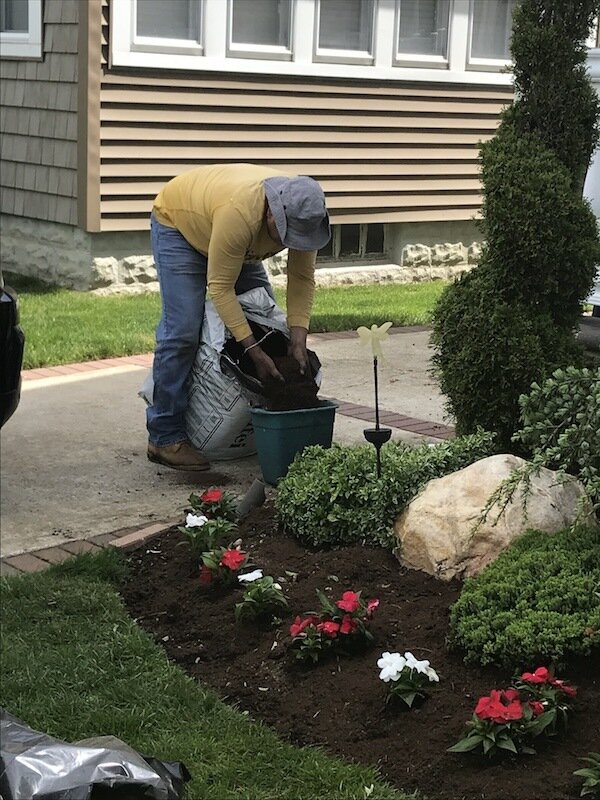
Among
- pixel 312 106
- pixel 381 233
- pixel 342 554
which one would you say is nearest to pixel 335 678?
pixel 342 554

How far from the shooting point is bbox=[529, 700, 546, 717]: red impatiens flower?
2.95 meters

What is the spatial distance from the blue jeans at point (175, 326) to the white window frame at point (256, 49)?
195 inches

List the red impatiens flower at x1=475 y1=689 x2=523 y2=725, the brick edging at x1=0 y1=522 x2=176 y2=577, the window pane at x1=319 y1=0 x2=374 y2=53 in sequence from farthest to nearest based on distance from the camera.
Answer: the window pane at x1=319 y1=0 x2=374 y2=53 < the brick edging at x1=0 y1=522 x2=176 y2=577 < the red impatiens flower at x1=475 y1=689 x2=523 y2=725

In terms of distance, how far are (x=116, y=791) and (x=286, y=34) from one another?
9.39m

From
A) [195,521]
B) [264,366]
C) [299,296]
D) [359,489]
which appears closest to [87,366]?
[299,296]

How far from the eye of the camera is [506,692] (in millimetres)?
3014

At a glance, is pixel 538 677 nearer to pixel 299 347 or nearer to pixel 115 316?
pixel 299 347

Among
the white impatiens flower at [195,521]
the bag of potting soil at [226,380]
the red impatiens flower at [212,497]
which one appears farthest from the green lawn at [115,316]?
the white impatiens flower at [195,521]

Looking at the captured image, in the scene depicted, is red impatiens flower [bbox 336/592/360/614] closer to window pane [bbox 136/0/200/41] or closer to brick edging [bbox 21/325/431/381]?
brick edging [bbox 21/325/431/381]

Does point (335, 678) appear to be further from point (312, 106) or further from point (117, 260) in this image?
point (312, 106)

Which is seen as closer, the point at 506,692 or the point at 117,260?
the point at 506,692

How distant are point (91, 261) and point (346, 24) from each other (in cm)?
344

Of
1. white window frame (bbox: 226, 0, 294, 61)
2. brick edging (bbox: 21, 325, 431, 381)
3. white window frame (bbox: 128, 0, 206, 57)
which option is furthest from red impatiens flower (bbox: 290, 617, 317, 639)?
white window frame (bbox: 226, 0, 294, 61)

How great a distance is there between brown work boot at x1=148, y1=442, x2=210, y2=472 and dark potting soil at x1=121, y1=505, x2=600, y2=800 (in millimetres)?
1321
